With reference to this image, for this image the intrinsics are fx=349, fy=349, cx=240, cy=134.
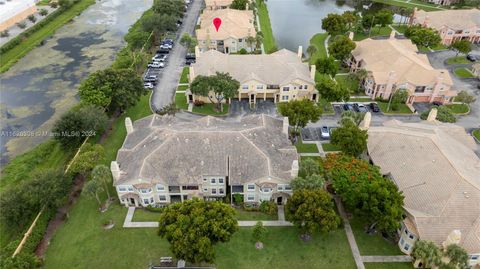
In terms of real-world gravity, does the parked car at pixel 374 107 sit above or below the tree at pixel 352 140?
below

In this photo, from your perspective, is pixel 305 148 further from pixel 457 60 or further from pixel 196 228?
pixel 457 60

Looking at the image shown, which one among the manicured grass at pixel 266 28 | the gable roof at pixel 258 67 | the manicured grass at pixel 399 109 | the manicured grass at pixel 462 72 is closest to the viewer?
the manicured grass at pixel 399 109

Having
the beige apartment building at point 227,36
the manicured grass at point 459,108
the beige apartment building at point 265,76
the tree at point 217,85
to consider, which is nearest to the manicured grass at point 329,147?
the beige apartment building at point 265,76

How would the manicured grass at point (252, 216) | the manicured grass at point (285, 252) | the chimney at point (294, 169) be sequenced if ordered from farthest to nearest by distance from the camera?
the manicured grass at point (252, 216)
the chimney at point (294, 169)
the manicured grass at point (285, 252)

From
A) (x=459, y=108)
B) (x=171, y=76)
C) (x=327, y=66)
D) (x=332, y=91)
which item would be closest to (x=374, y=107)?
(x=332, y=91)

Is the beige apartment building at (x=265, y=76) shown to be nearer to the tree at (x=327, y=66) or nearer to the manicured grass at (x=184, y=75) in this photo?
the tree at (x=327, y=66)

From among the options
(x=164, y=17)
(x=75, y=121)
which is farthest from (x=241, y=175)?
(x=164, y=17)
